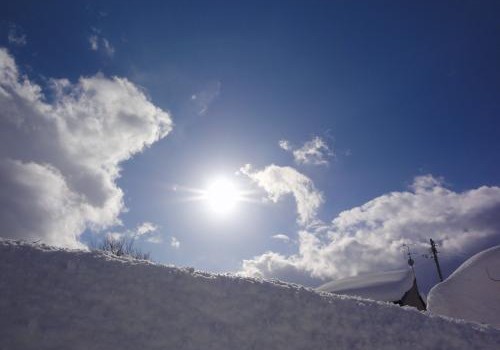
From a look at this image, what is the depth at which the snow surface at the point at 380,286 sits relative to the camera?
27.9 metres

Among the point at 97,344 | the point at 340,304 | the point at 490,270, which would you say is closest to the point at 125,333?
the point at 97,344

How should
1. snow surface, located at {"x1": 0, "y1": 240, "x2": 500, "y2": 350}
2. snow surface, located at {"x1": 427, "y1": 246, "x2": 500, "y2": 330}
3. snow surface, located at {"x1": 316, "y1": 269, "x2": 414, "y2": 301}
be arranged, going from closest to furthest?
snow surface, located at {"x1": 0, "y1": 240, "x2": 500, "y2": 350}, snow surface, located at {"x1": 427, "y1": 246, "x2": 500, "y2": 330}, snow surface, located at {"x1": 316, "y1": 269, "x2": 414, "y2": 301}

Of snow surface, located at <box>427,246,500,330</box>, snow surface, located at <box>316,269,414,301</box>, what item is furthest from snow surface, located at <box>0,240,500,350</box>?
snow surface, located at <box>316,269,414,301</box>

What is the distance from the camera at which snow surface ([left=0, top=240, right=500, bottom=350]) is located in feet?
20.1

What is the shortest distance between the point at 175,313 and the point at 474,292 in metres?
9.05

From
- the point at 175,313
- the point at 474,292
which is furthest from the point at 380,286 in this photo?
the point at 175,313

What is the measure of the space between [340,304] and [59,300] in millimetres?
4731

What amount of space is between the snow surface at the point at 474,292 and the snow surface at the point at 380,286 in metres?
14.5

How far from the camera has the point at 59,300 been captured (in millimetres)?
6664

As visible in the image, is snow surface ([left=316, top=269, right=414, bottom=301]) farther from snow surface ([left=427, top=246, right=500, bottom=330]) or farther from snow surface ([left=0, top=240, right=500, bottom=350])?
snow surface ([left=0, top=240, right=500, bottom=350])

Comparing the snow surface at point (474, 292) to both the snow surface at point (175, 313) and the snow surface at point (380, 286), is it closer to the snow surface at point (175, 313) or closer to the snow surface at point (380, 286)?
the snow surface at point (175, 313)

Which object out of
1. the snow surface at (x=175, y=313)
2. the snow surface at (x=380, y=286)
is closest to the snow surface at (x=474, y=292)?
the snow surface at (x=175, y=313)

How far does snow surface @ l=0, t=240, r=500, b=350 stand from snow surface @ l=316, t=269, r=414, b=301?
19.6 meters

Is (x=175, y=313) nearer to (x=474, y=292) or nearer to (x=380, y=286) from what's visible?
(x=474, y=292)
